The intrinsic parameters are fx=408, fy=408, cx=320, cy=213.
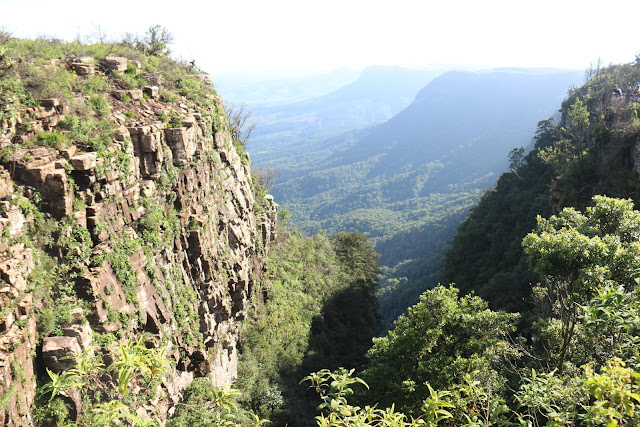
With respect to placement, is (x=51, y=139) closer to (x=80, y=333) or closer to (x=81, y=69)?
(x=81, y=69)

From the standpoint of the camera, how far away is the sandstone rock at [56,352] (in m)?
10.2

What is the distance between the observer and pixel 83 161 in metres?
12.4

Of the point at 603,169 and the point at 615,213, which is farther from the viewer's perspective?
the point at 603,169

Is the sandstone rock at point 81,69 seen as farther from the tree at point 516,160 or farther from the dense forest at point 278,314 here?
the tree at point 516,160

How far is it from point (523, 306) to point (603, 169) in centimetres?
1008

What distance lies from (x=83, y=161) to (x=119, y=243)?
2.88m

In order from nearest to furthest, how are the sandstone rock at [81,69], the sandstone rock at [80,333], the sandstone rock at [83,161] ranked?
1. the sandstone rock at [80,333]
2. the sandstone rock at [83,161]
3. the sandstone rock at [81,69]

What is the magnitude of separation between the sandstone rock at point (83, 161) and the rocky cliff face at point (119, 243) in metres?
0.04

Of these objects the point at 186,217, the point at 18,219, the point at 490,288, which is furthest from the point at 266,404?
the point at 490,288

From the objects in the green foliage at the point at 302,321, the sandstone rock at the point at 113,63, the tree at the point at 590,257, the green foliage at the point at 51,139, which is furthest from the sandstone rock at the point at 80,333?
the sandstone rock at the point at 113,63

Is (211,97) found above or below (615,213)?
above

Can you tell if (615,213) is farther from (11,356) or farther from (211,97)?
(211,97)

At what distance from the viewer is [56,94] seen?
13.5 m

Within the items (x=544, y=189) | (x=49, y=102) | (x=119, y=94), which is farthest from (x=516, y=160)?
(x=49, y=102)
